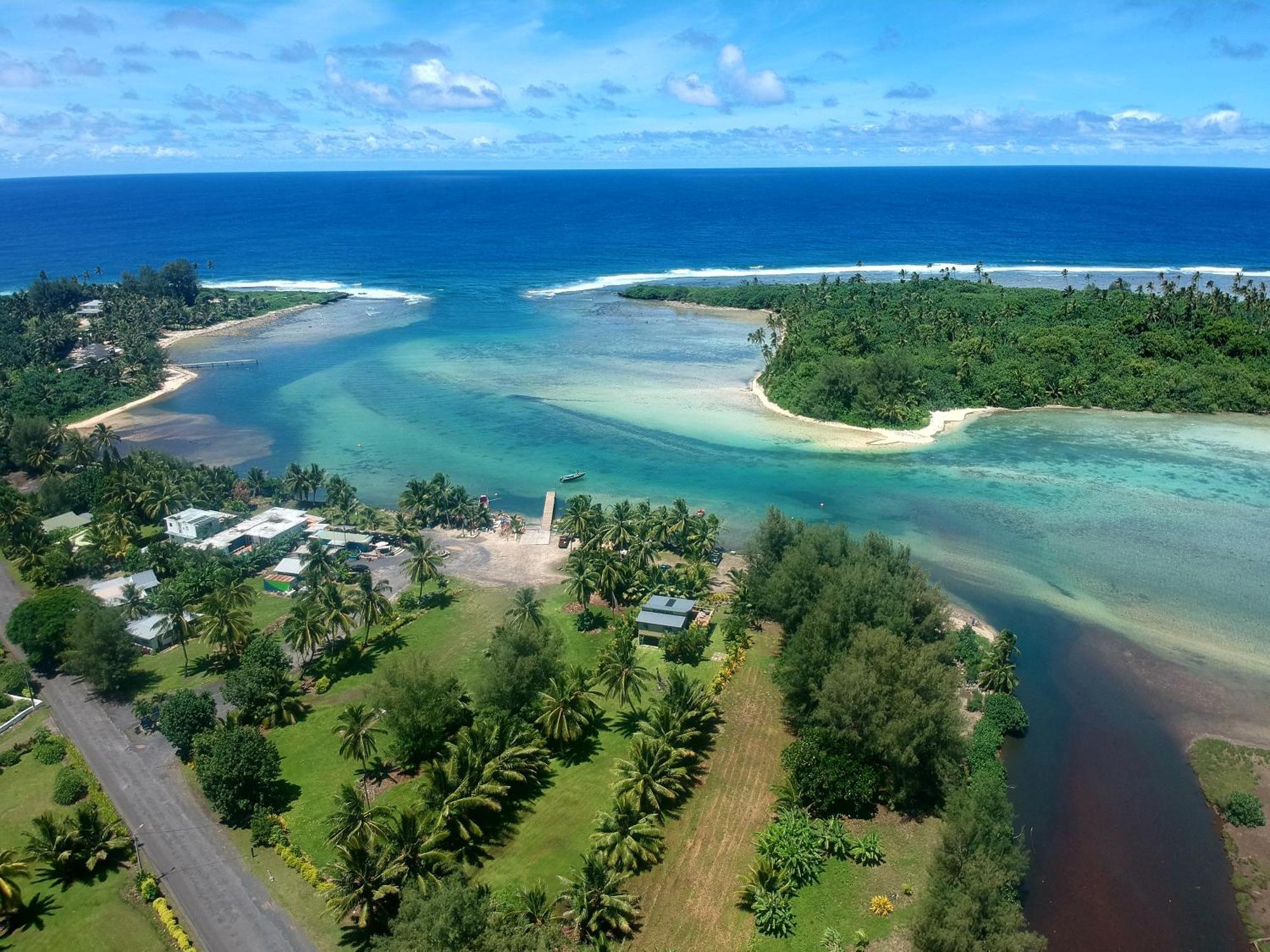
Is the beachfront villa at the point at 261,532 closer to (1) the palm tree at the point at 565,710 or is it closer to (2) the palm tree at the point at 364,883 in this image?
(1) the palm tree at the point at 565,710

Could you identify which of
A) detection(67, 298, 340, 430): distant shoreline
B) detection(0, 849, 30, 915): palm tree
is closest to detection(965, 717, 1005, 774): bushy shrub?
detection(0, 849, 30, 915): palm tree

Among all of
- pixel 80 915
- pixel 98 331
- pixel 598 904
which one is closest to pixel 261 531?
pixel 80 915

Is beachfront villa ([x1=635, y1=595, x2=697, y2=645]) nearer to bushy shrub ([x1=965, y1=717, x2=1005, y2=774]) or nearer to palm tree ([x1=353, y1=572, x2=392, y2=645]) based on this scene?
palm tree ([x1=353, y1=572, x2=392, y2=645])

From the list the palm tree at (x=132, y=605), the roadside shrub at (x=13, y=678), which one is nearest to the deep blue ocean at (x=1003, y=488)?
the palm tree at (x=132, y=605)

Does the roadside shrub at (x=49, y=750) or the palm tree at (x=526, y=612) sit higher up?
the palm tree at (x=526, y=612)

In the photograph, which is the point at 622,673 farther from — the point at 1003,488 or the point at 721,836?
the point at 1003,488

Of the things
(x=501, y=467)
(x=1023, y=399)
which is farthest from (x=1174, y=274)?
(x=501, y=467)

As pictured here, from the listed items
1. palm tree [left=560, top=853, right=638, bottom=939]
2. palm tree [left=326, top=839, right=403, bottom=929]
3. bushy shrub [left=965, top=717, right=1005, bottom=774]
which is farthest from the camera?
bushy shrub [left=965, top=717, right=1005, bottom=774]
